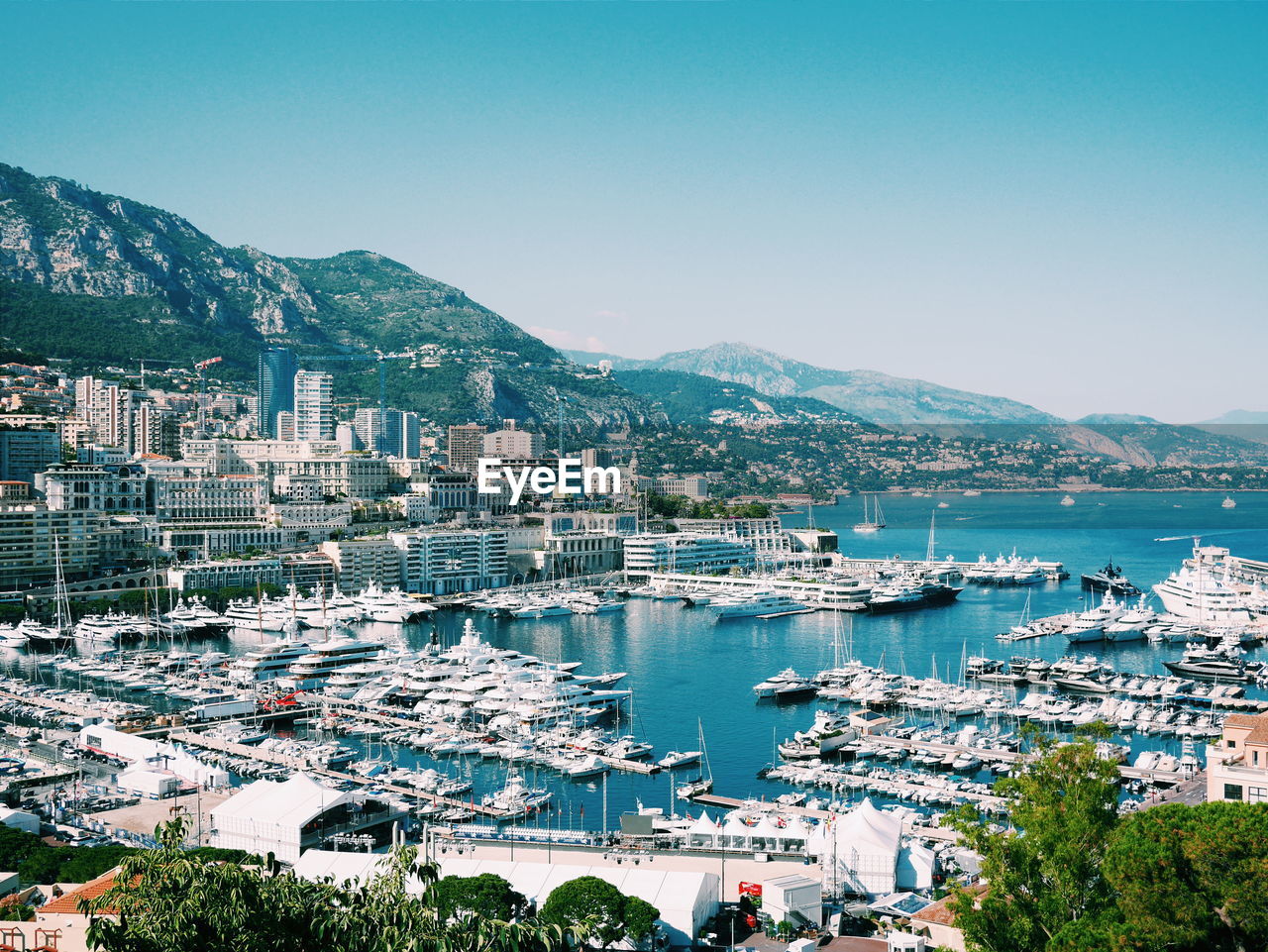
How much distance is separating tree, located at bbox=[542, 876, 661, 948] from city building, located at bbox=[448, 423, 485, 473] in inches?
3381

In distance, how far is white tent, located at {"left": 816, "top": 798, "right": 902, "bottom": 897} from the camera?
1673 cm

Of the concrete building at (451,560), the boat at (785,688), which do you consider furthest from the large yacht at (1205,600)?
the concrete building at (451,560)

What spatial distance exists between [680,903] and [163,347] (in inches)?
3678

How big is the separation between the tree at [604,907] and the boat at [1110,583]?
142 feet

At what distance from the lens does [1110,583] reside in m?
53.9

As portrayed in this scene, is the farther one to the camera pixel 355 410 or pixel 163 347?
pixel 355 410

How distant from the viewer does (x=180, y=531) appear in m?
53.6

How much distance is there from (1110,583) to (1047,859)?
4447cm

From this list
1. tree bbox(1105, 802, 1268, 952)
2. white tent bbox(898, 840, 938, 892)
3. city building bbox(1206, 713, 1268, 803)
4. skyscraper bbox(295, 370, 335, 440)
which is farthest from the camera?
skyscraper bbox(295, 370, 335, 440)

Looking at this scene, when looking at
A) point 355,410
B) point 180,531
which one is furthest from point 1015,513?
point 180,531

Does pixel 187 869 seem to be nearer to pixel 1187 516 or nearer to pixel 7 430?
pixel 7 430

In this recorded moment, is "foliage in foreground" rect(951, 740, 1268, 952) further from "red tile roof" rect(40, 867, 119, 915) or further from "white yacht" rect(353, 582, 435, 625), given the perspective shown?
"white yacht" rect(353, 582, 435, 625)

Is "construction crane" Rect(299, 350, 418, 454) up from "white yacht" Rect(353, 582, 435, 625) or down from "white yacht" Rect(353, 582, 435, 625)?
up

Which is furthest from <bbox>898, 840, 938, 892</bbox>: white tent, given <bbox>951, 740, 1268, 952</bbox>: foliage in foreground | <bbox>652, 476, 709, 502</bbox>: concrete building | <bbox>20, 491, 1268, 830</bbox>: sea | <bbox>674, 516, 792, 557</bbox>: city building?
<bbox>652, 476, 709, 502</bbox>: concrete building
